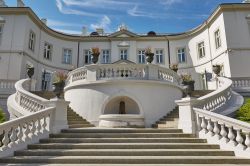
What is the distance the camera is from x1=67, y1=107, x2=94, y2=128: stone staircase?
10655 mm

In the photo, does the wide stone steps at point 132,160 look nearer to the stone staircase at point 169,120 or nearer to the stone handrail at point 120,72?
the stone staircase at point 169,120

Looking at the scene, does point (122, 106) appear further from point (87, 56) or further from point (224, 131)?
point (87, 56)

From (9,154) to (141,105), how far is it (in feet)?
24.1

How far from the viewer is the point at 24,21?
21578 mm

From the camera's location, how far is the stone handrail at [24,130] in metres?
6.32

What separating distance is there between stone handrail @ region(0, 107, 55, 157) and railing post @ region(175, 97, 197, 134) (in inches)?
200

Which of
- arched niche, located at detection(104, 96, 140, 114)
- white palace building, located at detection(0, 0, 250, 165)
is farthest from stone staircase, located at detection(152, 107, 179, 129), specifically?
arched niche, located at detection(104, 96, 140, 114)

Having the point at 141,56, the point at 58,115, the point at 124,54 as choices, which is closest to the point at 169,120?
the point at 58,115

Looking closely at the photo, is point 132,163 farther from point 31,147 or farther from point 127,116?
point 127,116

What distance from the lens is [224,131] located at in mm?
6773

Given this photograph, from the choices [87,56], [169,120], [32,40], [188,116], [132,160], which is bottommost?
[132,160]

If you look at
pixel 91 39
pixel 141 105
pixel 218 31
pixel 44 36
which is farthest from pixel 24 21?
pixel 218 31

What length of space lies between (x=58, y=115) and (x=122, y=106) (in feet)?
17.3

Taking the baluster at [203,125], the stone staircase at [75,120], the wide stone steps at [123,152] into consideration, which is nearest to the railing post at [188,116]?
the baluster at [203,125]
